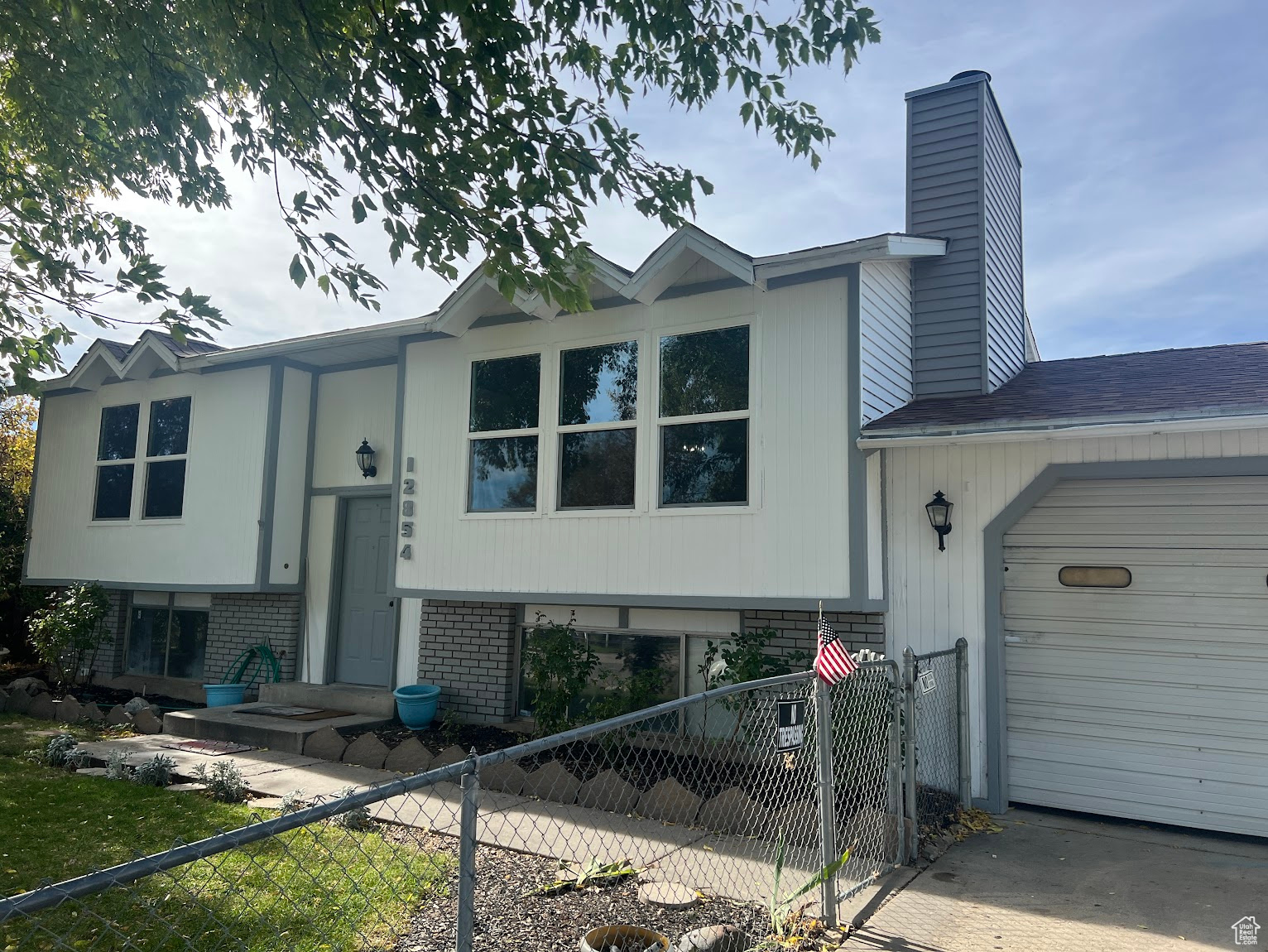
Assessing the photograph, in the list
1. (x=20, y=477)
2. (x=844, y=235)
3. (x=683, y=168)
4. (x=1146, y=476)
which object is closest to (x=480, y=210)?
(x=683, y=168)

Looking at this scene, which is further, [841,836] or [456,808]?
[456,808]

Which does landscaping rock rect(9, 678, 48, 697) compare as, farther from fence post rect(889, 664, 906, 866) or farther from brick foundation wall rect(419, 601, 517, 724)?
fence post rect(889, 664, 906, 866)

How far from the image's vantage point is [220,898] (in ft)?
14.9

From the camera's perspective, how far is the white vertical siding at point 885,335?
286 inches

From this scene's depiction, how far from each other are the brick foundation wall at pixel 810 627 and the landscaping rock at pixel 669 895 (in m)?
2.89

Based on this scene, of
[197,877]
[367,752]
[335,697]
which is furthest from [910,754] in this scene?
[335,697]

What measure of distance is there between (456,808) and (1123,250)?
10.7 metres

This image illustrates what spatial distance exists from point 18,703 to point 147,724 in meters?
2.42

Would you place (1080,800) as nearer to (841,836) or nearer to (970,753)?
(970,753)

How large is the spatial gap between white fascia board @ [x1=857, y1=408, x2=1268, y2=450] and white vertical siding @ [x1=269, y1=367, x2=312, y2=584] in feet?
23.9

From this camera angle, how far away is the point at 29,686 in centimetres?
1116

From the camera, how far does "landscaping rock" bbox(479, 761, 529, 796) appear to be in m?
6.91

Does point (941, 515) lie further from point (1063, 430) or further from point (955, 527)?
point (1063, 430)

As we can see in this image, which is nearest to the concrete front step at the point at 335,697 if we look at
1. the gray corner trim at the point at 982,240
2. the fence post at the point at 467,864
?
the gray corner trim at the point at 982,240
